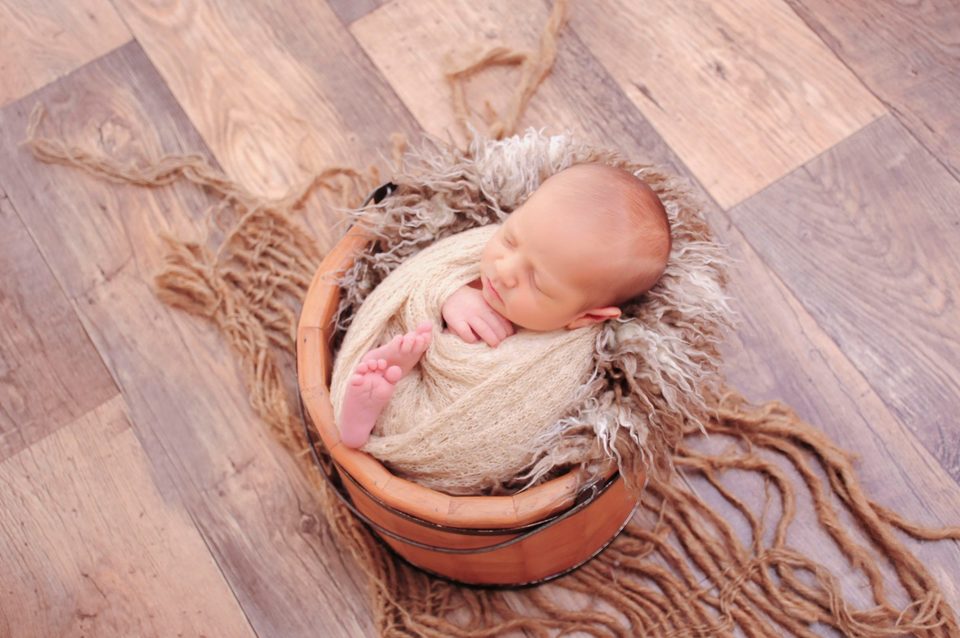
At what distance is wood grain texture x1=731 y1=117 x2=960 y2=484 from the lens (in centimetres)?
119

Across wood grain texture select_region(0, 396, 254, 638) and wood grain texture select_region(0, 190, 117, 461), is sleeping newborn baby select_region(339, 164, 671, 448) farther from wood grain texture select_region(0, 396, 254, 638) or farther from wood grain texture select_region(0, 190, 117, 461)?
wood grain texture select_region(0, 190, 117, 461)

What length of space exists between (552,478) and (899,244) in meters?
0.64

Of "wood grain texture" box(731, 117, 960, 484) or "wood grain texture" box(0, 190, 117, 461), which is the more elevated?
"wood grain texture" box(0, 190, 117, 461)

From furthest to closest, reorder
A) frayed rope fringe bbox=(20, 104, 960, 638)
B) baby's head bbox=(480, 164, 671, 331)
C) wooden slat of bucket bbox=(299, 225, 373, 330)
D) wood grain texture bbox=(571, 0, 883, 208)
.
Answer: wood grain texture bbox=(571, 0, 883, 208) < frayed rope fringe bbox=(20, 104, 960, 638) < wooden slat of bucket bbox=(299, 225, 373, 330) < baby's head bbox=(480, 164, 671, 331)

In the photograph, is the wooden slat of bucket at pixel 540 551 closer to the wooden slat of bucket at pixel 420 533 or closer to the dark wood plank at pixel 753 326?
the wooden slat of bucket at pixel 420 533

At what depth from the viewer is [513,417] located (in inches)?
36.4

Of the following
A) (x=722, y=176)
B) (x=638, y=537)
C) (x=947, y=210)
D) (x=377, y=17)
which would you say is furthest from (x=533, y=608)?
(x=377, y=17)

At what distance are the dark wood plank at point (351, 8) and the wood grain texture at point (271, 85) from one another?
0.01 metres

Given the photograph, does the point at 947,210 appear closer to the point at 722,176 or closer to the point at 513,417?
the point at 722,176

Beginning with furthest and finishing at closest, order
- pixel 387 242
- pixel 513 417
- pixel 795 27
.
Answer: pixel 795 27, pixel 387 242, pixel 513 417

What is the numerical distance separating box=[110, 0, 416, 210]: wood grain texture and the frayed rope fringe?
0.88ft

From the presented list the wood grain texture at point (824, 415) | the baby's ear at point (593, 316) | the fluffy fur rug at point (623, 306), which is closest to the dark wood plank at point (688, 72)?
the wood grain texture at point (824, 415)

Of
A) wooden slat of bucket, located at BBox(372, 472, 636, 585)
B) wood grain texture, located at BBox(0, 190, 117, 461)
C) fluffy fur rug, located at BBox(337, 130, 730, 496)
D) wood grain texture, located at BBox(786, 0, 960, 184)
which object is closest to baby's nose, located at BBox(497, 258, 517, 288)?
fluffy fur rug, located at BBox(337, 130, 730, 496)

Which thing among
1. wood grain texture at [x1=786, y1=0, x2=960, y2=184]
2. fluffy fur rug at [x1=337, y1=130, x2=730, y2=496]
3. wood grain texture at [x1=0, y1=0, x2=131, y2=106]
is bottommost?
wood grain texture at [x1=786, y1=0, x2=960, y2=184]
